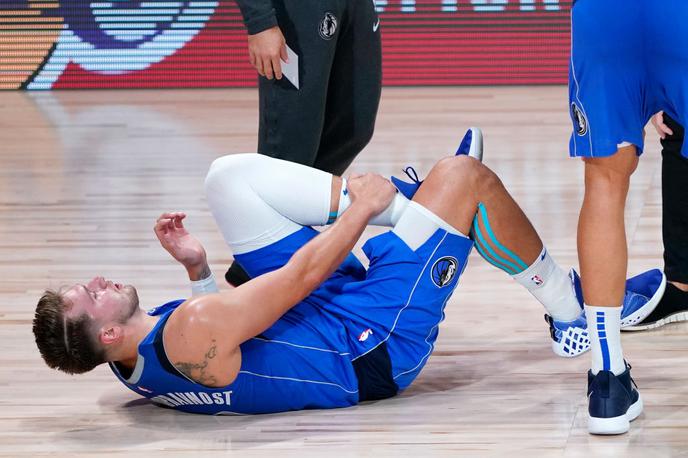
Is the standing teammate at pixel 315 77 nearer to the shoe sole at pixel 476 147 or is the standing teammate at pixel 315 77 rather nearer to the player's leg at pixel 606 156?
the shoe sole at pixel 476 147

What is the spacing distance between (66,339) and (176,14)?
17.6 ft

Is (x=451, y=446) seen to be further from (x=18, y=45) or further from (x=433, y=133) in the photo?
(x=18, y=45)

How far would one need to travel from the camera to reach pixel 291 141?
319 centimetres

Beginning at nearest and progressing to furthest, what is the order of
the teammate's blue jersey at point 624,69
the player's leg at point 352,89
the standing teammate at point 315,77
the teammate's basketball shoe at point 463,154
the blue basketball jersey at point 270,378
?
1. the teammate's blue jersey at point 624,69
2. the blue basketball jersey at point 270,378
3. the teammate's basketball shoe at point 463,154
4. the standing teammate at point 315,77
5. the player's leg at point 352,89

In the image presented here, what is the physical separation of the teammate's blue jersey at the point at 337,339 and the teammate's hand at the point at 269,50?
616 mm

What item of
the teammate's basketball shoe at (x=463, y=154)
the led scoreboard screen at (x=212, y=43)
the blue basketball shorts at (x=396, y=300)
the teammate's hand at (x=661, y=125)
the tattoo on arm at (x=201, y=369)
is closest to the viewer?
the tattoo on arm at (x=201, y=369)

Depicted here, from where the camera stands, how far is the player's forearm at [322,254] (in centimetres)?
246

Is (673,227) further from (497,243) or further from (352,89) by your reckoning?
(352,89)

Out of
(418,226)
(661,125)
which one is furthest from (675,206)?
Answer: (418,226)

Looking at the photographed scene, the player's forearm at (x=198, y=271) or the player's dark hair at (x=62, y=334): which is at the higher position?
the player's dark hair at (x=62, y=334)

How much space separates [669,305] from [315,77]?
1.13 meters

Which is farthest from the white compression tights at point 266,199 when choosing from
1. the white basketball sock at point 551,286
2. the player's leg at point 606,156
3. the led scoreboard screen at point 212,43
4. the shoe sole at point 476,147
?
the led scoreboard screen at point 212,43

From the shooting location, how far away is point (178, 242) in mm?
2814

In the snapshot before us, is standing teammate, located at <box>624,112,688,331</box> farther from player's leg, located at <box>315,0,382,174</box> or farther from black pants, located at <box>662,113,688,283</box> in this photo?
player's leg, located at <box>315,0,382,174</box>
